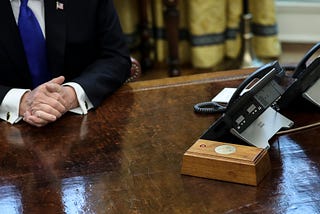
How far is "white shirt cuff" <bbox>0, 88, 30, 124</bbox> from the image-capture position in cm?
173

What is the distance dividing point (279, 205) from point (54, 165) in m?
0.54

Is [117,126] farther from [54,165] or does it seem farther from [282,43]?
[282,43]

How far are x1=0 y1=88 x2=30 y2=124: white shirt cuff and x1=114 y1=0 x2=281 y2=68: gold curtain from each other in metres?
1.79

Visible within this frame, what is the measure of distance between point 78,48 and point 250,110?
2.63ft

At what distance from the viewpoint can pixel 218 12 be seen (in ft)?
11.3

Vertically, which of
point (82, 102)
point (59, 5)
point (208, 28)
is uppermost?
point (59, 5)

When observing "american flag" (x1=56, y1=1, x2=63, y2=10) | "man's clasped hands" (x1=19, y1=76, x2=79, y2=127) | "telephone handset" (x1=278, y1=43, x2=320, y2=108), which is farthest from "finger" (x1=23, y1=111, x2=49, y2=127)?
"telephone handset" (x1=278, y1=43, x2=320, y2=108)

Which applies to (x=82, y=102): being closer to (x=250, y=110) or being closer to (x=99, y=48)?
(x=99, y=48)

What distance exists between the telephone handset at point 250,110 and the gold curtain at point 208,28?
2034 millimetres

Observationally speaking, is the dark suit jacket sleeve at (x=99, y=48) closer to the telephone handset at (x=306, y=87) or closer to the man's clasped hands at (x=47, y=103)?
the man's clasped hands at (x=47, y=103)

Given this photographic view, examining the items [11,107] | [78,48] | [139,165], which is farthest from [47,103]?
[139,165]

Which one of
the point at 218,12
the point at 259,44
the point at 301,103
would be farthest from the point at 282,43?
the point at 301,103

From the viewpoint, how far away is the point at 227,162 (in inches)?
49.0

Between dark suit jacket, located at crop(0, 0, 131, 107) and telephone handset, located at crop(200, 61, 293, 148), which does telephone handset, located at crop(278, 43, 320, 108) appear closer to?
telephone handset, located at crop(200, 61, 293, 148)
